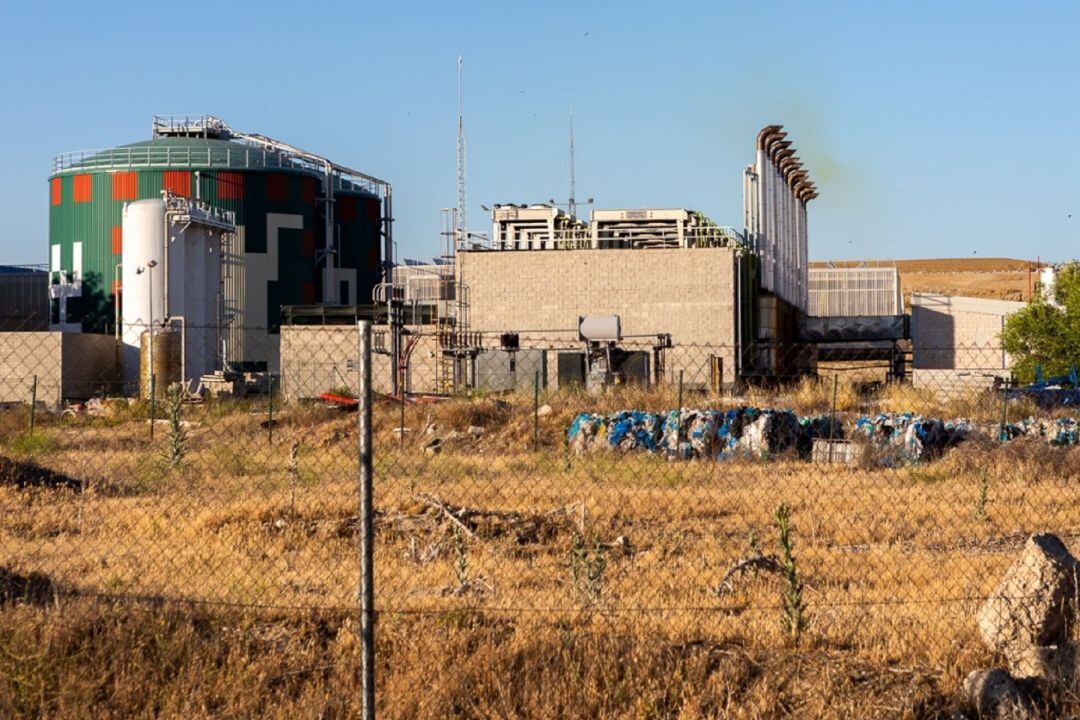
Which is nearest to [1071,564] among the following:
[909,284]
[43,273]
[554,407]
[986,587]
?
[986,587]

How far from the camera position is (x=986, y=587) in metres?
11.0

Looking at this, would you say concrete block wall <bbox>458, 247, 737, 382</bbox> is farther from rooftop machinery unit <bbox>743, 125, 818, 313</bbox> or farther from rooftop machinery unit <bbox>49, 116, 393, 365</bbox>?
rooftop machinery unit <bbox>49, 116, 393, 365</bbox>

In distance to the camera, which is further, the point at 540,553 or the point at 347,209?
the point at 347,209

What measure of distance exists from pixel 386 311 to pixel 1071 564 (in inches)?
1502

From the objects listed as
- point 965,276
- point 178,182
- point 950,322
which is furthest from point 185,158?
point 965,276

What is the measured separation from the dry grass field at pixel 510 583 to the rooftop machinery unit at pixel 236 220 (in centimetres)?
3492

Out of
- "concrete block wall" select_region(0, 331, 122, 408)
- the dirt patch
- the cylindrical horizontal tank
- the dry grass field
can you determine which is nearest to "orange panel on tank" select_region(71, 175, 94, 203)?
"concrete block wall" select_region(0, 331, 122, 408)

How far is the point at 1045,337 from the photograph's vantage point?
167 ft

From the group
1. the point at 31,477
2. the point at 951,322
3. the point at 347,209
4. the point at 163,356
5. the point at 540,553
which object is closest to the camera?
the point at 540,553

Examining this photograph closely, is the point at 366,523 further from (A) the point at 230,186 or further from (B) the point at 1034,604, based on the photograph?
(A) the point at 230,186

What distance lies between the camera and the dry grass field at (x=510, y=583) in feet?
25.7

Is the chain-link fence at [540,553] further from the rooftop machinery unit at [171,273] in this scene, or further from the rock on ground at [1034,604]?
the rooftop machinery unit at [171,273]

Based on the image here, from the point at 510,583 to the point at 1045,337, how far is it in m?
43.9

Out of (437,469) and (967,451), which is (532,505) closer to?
(437,469)
